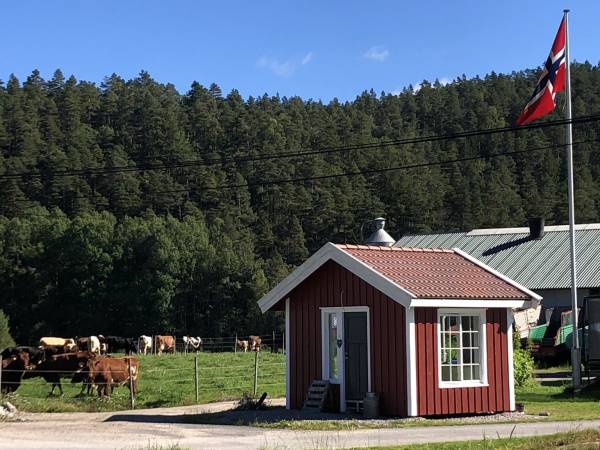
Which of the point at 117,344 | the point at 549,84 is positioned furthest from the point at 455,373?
the point at 117,344

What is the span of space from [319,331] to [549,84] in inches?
391

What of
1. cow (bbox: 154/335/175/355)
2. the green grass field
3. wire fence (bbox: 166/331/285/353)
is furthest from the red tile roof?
cow (bbox: 154/335/175/355)

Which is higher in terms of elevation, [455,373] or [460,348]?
[460,348]

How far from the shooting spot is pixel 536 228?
5278 cm

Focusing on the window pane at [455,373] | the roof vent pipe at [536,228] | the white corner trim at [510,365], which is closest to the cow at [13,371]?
the window pane at [455,373]

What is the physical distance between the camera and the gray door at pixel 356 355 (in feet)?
70.6

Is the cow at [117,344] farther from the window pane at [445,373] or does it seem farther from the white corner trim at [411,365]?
the white corner trim at [411,365]

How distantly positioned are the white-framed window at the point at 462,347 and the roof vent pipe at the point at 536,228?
32068mm

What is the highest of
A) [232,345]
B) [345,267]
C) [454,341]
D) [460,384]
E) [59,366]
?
[345,267]

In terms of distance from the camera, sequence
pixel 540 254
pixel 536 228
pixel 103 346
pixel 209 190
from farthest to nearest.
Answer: pixel 209 190 → pixel 536 228 → pixel 540 254 → pixel 103 346

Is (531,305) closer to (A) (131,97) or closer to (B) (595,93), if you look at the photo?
(A) (131,97)

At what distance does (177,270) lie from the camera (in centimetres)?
8950

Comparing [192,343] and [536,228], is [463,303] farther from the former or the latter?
[192,343]

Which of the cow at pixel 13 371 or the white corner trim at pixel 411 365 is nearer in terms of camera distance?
the white corner trim at pixel 411 365
